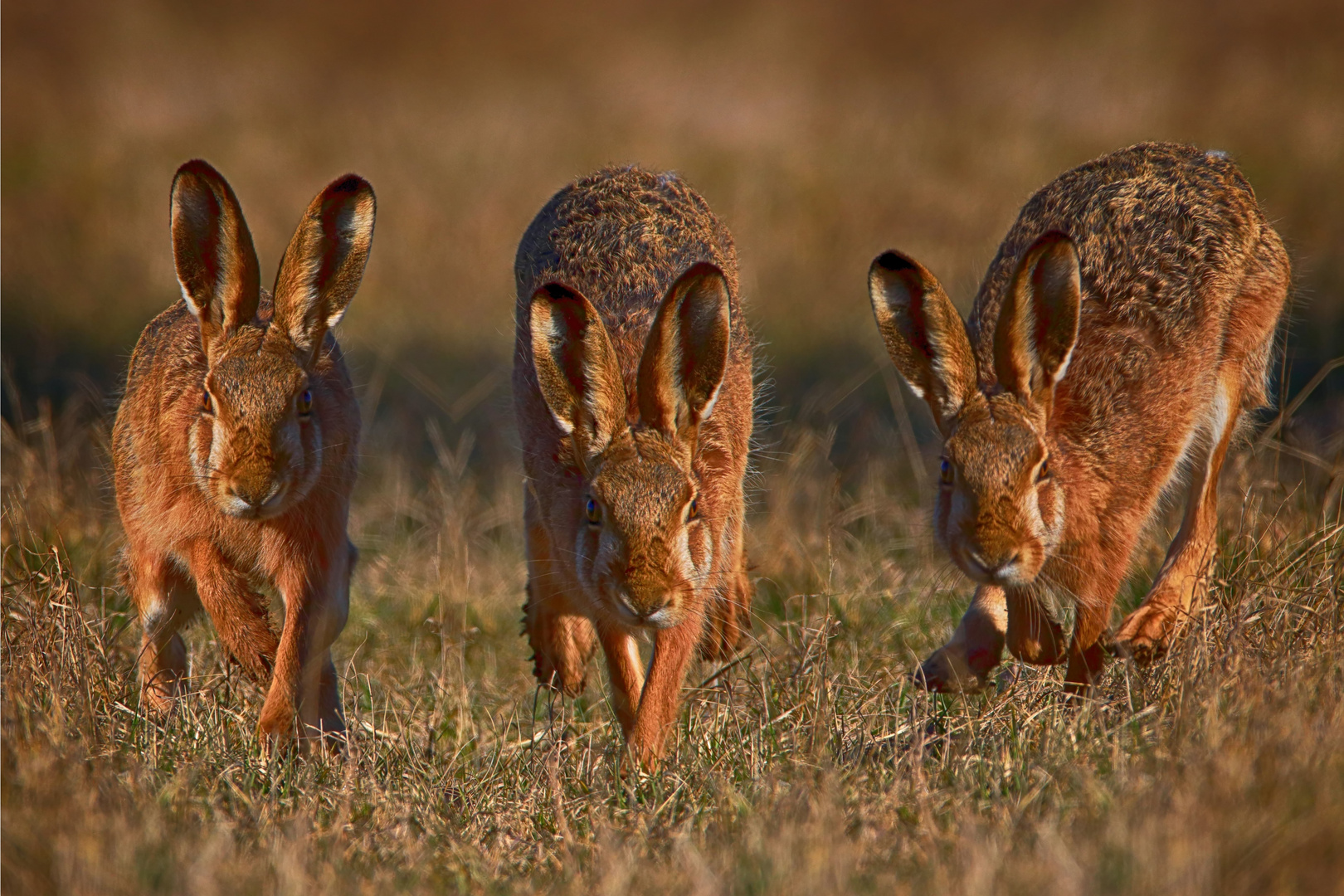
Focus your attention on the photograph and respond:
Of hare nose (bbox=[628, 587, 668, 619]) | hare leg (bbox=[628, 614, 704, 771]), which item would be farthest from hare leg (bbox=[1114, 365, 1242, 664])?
hare nose (bbox=[628, 587, 668, 619])

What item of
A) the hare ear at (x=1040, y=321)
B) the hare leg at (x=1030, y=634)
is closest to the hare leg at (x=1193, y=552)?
the hare leg at (x=1030, y=634)

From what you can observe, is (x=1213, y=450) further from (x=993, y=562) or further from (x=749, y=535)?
(x=749, y=535)

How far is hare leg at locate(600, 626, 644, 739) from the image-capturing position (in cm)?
519

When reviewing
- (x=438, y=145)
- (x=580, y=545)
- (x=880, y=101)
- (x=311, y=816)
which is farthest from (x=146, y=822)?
(x=880, y=101)

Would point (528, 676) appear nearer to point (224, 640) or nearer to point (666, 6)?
point (224, 640)

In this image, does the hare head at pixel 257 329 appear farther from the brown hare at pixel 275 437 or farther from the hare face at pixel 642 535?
the hare face at pixel 642 535

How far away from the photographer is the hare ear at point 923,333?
481 centimetres

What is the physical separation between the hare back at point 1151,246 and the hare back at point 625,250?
123cm

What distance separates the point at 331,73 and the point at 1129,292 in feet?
51.7

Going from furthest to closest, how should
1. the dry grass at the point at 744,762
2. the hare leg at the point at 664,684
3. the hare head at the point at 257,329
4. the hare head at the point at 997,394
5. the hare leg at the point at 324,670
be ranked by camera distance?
1. the hare leg at the point at 324,670
2. the hare leg at the point at 664,684
3. the hare head at the point at 257,329
4. the hare head at the point at 997,394
5. the dry grass at the point at 744,762

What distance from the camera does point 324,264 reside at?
5.16 metres

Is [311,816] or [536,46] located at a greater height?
[536,46]

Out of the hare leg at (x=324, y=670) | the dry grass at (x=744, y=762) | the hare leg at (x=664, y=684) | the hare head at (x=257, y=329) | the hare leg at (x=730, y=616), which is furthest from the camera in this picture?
the hare leg at (x=730, y=616)

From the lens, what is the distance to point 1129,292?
17.9 feet
